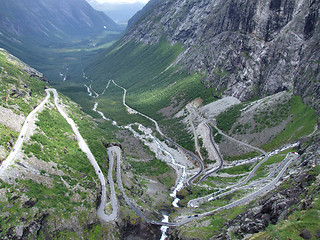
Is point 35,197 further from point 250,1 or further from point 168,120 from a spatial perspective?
point 250,1

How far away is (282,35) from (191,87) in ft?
210

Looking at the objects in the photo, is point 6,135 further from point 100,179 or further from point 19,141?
point 100,179

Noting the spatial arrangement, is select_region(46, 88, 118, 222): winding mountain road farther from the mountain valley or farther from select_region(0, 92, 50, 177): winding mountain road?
select_region(0, 92, 50, 177): winding mountain road

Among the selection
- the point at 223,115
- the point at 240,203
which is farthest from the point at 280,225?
the point at 223,115

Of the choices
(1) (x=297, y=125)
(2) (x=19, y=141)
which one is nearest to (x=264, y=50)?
(1) (x=297, y=125)

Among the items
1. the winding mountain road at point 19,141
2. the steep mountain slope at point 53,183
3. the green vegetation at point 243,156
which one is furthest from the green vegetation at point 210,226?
the green vegetation at point 243,156

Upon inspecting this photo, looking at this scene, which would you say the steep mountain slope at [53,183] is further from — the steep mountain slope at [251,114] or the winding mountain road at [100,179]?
the steep mountain slope at [251,114]

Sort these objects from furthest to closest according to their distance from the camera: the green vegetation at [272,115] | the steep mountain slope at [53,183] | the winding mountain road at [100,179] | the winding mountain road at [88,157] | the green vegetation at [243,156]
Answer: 1. the green vegetation at [272,115]
2. the green vegetation at [243,156]
3. the winding mountain road at [100,179]
4. the winding mountain road at [88,157]
5. the steep mountain slope at [53,183]

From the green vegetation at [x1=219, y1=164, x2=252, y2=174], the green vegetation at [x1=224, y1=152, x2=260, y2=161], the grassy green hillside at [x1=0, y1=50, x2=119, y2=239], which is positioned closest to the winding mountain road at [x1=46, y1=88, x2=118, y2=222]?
the grassy green hillside at [x1=0, y1=50, x2=119, y2=239]

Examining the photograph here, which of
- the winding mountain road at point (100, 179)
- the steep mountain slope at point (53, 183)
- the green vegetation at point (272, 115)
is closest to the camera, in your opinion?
the steep mountain slope at point (53, 183)

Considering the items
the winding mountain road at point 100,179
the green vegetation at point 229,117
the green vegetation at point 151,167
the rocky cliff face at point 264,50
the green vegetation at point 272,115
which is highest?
A: the rocky cliff face at point 264,50

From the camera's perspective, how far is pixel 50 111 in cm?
10225

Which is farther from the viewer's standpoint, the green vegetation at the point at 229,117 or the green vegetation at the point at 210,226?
the green vegetation at the point at 229,117

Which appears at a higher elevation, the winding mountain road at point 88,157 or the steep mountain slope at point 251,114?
the steep mountain slope at point 251,114
